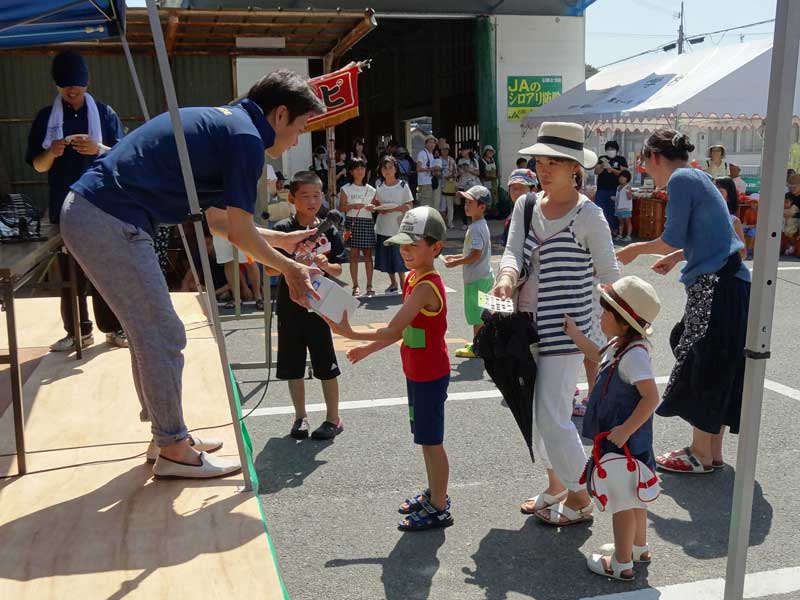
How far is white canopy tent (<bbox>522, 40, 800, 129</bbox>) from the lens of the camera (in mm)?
15109

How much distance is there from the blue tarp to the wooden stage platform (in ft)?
7.03

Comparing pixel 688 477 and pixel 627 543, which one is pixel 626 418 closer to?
pixel 627 543

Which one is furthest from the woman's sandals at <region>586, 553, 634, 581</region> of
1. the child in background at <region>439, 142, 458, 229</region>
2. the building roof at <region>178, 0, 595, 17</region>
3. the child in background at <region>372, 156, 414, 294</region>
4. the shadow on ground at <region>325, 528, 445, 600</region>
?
the building roof at <region>178, 0, 595, 17</region>

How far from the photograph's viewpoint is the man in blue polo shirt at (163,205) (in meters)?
2.89

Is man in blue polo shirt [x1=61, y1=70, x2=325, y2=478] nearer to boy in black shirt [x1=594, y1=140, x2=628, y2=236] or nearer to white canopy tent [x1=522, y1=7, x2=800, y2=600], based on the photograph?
white canopy tent [x1=522, y1=7, x2=800, y2=600]

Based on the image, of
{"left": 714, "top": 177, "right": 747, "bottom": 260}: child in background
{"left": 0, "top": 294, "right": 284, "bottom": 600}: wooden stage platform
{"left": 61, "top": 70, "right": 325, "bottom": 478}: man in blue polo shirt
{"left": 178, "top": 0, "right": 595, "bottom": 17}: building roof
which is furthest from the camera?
{"left": 178, "top": 0, "right": 595, "bottom": 17}: building roof

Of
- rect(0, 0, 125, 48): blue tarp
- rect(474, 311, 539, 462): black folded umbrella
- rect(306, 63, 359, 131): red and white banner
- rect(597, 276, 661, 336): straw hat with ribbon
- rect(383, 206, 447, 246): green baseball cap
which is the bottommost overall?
rect(474, 311, 539, 462): black folded umbrella

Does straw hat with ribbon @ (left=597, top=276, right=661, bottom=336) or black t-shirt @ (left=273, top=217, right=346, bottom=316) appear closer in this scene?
straw hat with ribbon @ (left=597, top=276, right=661, bottom=336)

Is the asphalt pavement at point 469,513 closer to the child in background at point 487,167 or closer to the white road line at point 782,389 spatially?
the white road line at point 782,389

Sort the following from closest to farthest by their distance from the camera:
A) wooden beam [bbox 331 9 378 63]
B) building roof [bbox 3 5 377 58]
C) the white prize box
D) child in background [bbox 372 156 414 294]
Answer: the white prize box → child in background [bbox 372 156 414 294] → building roof [bbox 3 5 377 58] → wooden beam [bbox 331 9 378 63]

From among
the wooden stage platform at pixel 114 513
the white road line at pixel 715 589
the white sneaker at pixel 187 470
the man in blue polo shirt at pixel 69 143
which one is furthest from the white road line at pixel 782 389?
the man in blue polo shirt at pixel 69 143

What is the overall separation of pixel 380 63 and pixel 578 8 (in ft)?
34.3

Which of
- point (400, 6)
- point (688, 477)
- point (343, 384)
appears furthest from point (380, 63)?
point (688, 477)

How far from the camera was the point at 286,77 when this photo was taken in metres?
3.12
